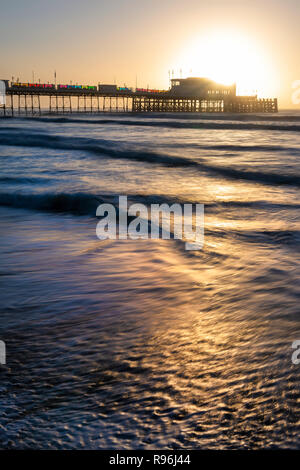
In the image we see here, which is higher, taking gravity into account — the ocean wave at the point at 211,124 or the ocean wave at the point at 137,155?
the ocean wave at the point at 211,124

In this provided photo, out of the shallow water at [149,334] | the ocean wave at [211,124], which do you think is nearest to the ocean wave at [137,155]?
the shallow water at [149,334]

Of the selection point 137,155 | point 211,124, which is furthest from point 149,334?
point 211,124

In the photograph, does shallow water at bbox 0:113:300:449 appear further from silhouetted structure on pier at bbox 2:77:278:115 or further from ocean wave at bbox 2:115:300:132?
silhouetted structure on pier at bbox 2:77:278:115

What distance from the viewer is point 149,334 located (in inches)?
103

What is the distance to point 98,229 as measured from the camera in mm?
5410

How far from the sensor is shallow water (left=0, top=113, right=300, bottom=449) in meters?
1.78

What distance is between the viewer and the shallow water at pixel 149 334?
1.78 meters

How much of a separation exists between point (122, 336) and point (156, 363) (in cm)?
37

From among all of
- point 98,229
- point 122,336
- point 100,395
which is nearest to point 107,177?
point 98,229

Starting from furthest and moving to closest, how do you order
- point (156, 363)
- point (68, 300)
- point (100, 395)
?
point (68, 300) → point (156, 363) → point (100, 395)

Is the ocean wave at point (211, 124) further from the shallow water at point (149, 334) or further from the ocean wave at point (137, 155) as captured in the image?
the shallow water at point (149, 334)

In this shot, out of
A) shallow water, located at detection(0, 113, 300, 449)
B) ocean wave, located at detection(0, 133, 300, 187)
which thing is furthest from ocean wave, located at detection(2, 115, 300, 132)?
shallow water, located at detection(0, 113, 300, 449)

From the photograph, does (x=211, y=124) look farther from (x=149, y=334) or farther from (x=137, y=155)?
(x=149, y=334)
